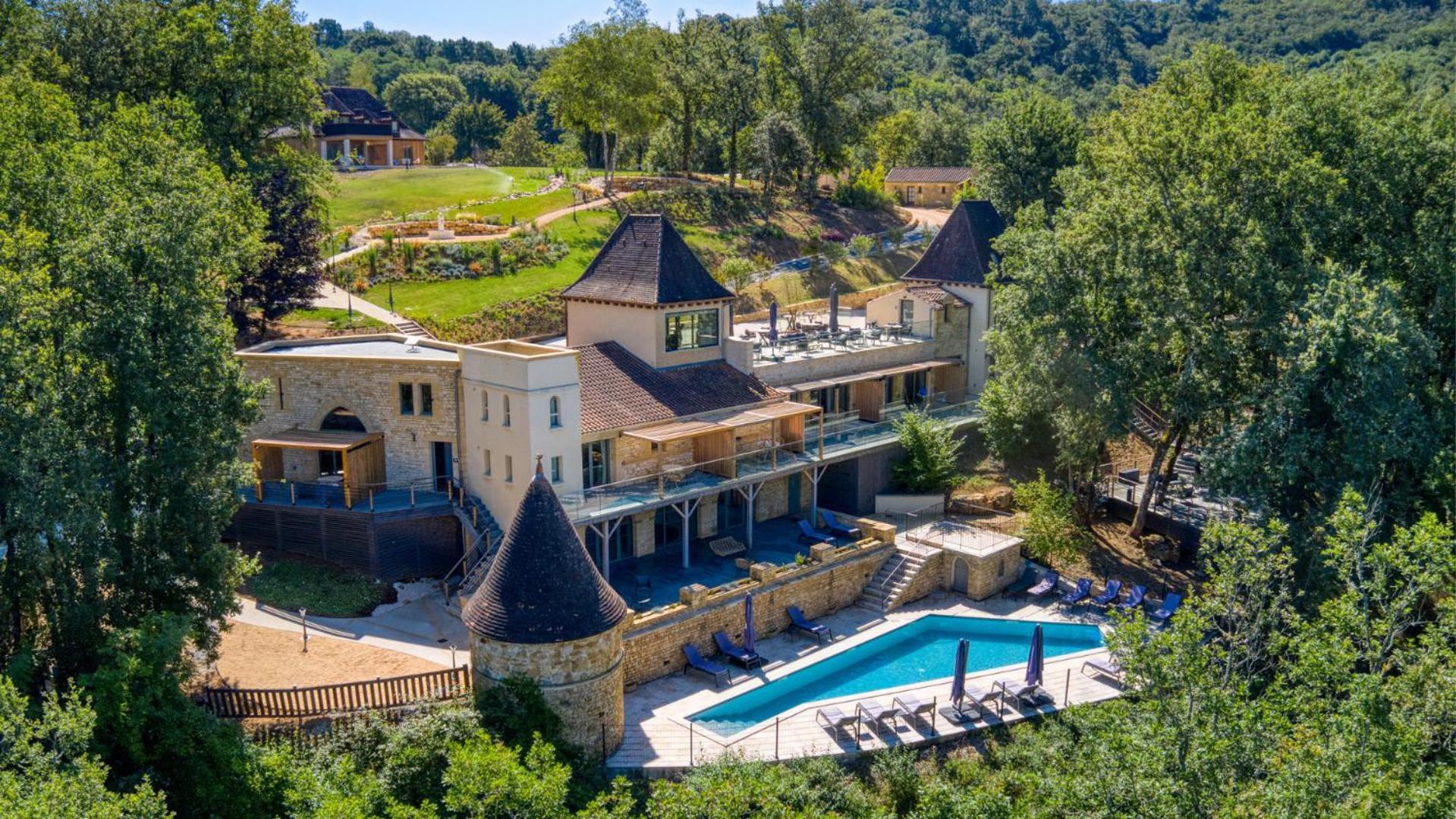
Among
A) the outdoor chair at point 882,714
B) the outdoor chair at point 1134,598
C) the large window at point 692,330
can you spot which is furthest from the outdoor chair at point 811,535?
the outdoor chair at point 882,714

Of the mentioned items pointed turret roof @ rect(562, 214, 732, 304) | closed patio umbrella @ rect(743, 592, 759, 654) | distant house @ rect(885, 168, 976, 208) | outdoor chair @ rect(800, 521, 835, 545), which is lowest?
closed patio umbrella @ rect(743, 592, 759, 654)

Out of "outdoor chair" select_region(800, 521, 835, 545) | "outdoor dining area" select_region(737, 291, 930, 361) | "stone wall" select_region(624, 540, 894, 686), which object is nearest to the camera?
"stone wall" select_region(624, 540, 894, 686)

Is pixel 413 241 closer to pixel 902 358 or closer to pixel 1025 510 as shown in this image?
pixel 902 358

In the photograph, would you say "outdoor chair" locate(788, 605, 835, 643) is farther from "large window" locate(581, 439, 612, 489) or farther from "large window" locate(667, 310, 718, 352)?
"large window" locate(667, 310, 718, 352)

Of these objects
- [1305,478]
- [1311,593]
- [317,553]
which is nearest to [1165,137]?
[1305,478]

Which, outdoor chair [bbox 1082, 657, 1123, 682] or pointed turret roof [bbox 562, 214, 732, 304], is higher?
pointed turret roof [bbox 562, 214, 732, 304]

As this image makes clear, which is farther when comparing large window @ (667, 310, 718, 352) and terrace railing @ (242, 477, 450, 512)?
large window @ (667, 310, 718, 352)

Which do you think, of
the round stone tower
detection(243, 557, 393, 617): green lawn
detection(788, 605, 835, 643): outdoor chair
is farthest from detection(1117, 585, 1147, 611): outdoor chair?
detection(243, 557, 393, 617): green lawn

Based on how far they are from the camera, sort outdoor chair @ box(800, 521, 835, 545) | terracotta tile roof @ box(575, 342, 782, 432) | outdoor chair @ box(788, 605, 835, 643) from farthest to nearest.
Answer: outdoor chair @ box(800, 521, 835, 545)
terracotta tile roof @ box(575, 342, 782, 432)
outdoor chair @ box(788, 605, 835, 643)
